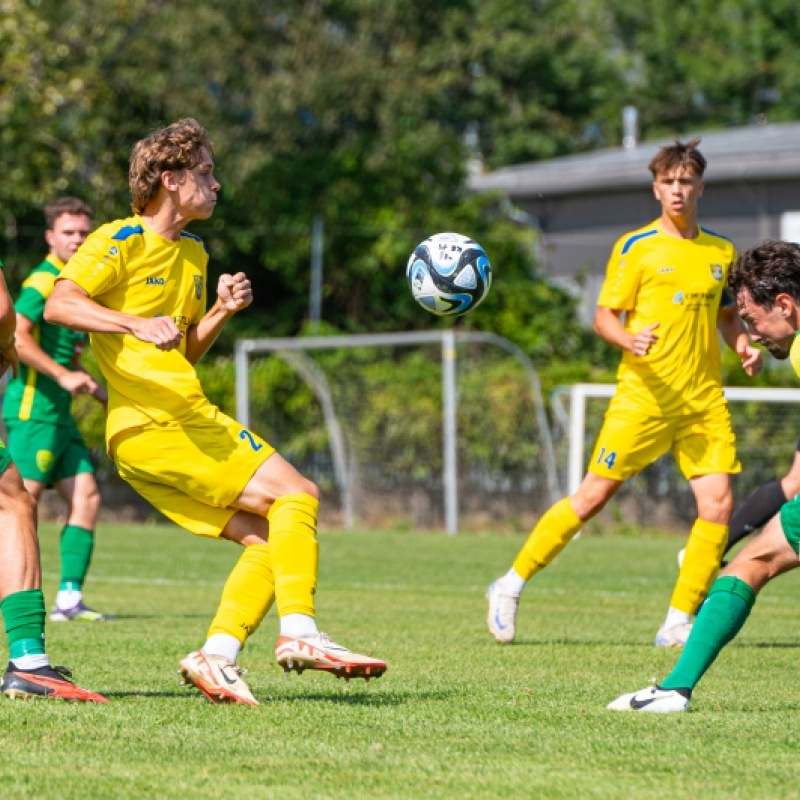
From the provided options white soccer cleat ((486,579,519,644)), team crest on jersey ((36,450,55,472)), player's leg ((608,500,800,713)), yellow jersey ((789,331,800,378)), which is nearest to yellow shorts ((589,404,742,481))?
white soccer cleat ((486,579,519,644))

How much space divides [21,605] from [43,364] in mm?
3853

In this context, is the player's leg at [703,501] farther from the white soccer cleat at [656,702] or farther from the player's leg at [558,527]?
the white soccer cleat at [656,702]

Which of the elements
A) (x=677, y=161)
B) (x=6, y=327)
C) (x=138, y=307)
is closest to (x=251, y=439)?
(x=138, y=307)

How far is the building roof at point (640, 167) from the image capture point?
26969 mm

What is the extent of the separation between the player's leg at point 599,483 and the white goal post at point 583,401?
29.3ft

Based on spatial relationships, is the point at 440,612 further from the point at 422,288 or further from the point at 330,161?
the point at 330,161

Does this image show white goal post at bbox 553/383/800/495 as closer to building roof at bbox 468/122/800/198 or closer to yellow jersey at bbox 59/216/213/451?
building roof at bbox 468/122/800/198

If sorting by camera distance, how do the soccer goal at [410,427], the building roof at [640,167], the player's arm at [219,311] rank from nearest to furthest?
the player's arm at [219,311] → the soccer goal at [410,427] → the building roof at [640,167]

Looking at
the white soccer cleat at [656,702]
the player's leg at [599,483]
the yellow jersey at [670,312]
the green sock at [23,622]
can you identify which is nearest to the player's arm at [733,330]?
the yellow jersey at [670,312]

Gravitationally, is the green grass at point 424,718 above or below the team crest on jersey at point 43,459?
below

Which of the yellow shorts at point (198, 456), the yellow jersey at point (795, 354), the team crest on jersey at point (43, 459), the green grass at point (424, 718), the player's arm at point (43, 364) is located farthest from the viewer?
the team crest on jersey at point (43, 459)

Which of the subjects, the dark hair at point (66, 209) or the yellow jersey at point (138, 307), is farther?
the dark hair at point (66, 209)

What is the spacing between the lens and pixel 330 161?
30.0 m

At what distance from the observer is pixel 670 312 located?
8625 mm
